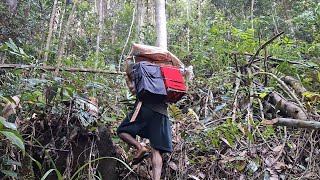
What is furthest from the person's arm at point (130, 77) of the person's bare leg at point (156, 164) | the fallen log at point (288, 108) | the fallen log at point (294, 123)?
the fallen log at point (288, 108)

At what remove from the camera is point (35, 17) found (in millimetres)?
10391

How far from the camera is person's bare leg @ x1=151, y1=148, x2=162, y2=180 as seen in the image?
346cm

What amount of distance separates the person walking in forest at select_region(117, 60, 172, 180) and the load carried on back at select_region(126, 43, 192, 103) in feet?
0.33

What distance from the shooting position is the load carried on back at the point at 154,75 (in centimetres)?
353

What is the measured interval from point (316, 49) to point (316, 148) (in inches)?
157

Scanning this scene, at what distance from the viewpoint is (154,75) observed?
3590 mm

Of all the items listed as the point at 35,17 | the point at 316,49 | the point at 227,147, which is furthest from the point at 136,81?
the point at 35,17

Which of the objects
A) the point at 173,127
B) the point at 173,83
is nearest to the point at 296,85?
the point at 173,127

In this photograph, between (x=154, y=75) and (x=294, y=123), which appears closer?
(x=294, y=123)

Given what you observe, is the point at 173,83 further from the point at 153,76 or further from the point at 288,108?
the point at 288,108

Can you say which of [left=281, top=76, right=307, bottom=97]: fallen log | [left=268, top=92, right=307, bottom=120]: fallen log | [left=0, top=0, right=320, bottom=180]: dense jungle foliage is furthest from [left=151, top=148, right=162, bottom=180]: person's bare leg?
[left=281, top=76, right=307, bottom=97]: fallen log

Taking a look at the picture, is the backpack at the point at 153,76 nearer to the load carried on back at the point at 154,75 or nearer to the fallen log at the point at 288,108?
the load carried on back at the point at 154,75

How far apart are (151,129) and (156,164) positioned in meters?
0.36

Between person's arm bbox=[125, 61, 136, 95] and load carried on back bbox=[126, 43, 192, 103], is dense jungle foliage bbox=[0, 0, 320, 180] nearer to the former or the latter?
person's arm bbox=[125, 61, 136, 95]
